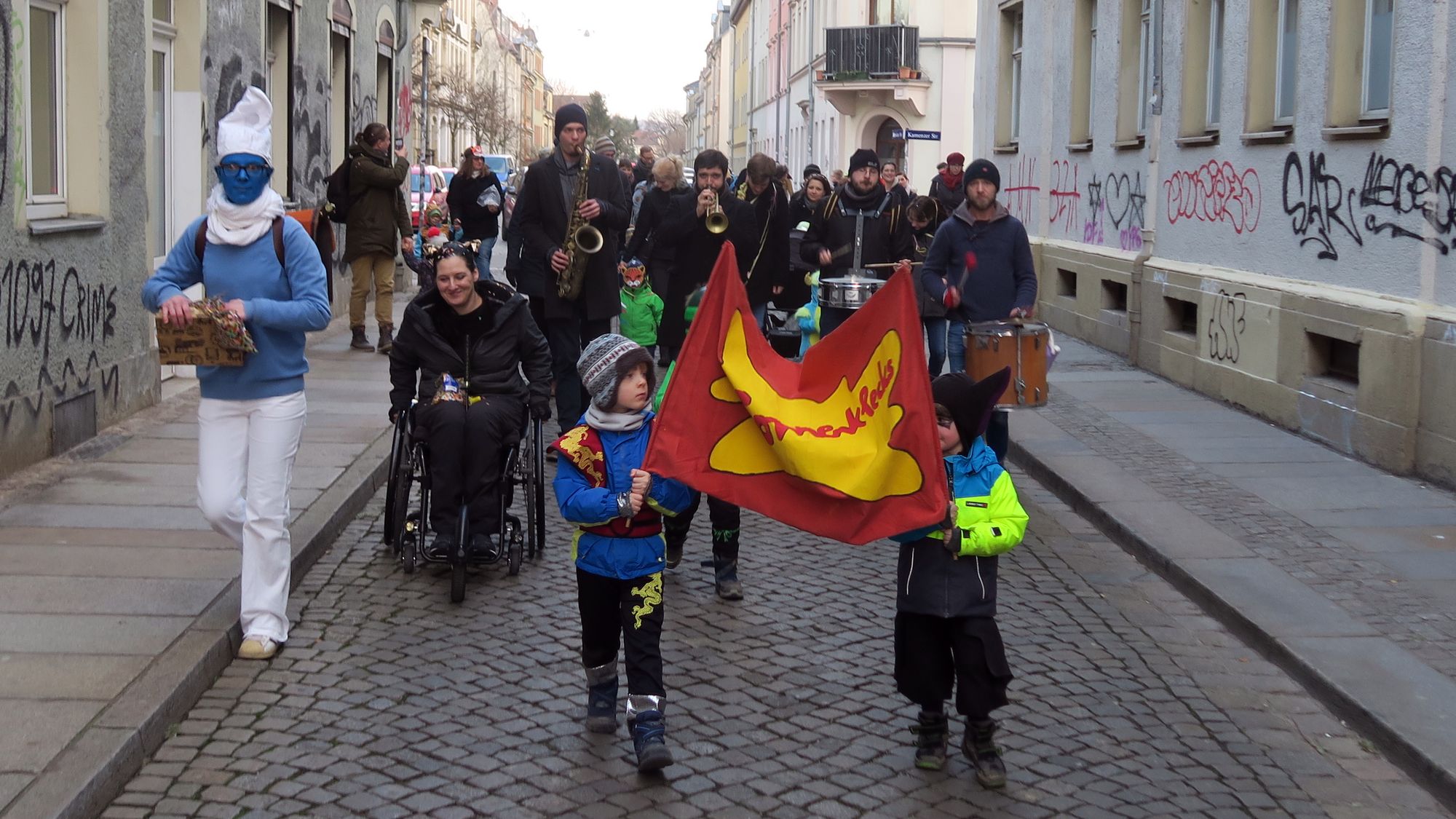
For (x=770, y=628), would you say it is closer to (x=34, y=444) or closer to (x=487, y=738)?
(x=487, y=738)

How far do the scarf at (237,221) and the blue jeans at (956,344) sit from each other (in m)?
4.87

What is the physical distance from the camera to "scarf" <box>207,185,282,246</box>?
5984 mm

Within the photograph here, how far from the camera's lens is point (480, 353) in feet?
23.7

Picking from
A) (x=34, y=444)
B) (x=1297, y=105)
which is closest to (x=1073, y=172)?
(x=1297, y=105)

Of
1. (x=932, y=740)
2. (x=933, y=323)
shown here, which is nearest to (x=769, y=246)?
(x=933, y=323)

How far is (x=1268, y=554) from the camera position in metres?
7.92

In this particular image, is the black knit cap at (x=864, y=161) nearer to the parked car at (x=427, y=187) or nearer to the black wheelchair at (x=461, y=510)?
the black wheelchair at (x=461, y=510)

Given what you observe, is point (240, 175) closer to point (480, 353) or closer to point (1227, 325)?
point (480, 353)

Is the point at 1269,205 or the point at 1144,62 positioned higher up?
the point at 1144,62

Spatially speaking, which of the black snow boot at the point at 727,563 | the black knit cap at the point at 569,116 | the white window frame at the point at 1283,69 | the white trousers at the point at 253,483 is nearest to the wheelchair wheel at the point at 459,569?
the white trousers at the point at 253,483

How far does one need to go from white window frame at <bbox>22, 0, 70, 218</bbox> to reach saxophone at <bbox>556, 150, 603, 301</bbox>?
3.12 m

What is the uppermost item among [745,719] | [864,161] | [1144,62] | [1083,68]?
[1083,68]

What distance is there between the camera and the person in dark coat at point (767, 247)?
34.7ft

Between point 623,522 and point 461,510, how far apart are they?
2.28 m
